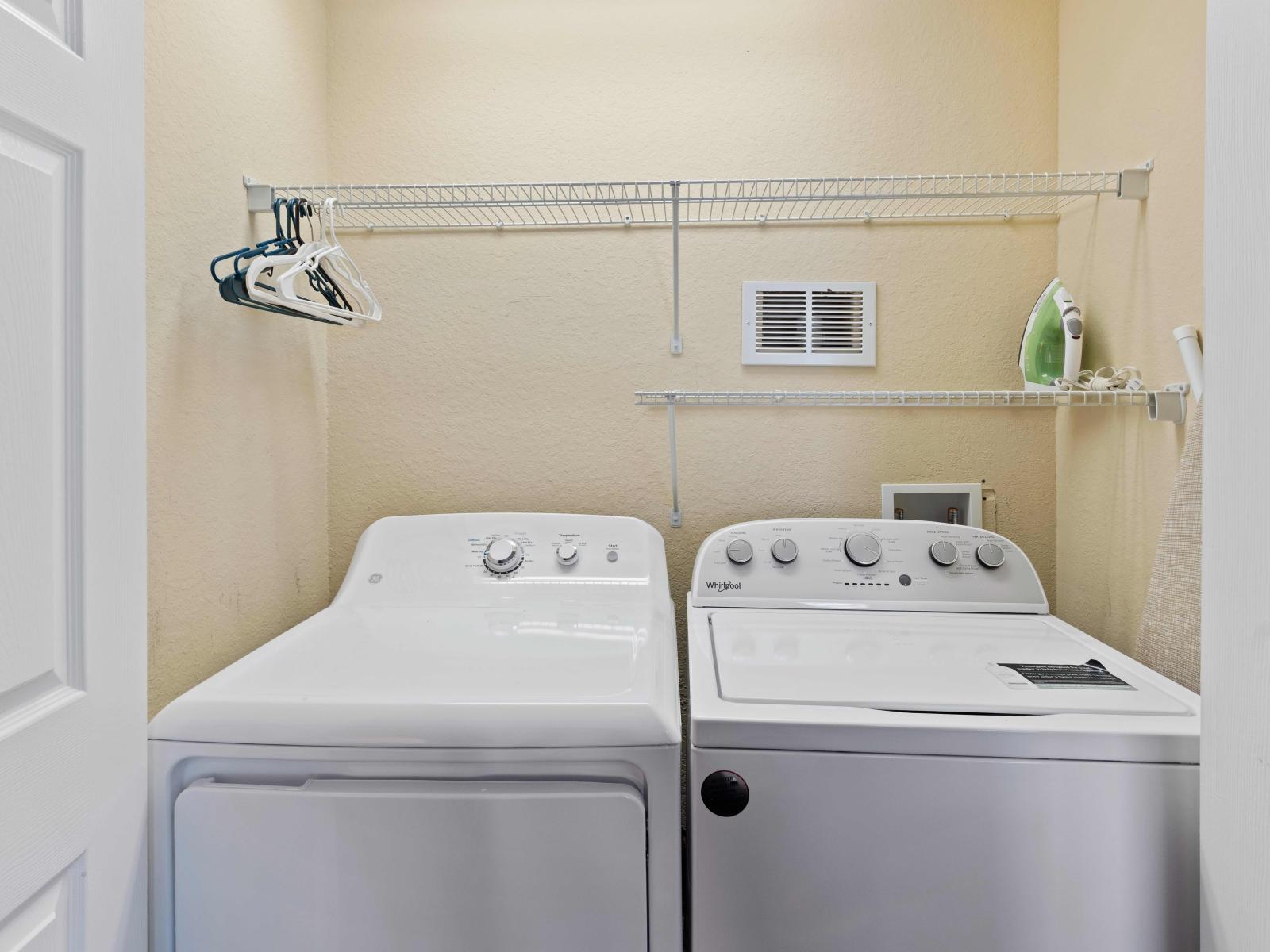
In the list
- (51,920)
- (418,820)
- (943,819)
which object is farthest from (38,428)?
(943,819)

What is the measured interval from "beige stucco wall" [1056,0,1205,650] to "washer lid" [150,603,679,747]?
0.98 metres

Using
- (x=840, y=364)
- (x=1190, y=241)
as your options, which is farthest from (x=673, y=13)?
(x=1190, y=241)

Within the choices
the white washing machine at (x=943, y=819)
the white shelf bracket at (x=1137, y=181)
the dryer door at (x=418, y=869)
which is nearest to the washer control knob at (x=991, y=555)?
the white washing machine at (x=943, y=819)

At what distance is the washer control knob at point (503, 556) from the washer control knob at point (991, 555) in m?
0.98

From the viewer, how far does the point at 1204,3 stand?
1127 mm

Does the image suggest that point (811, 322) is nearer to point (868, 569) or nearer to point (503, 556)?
point (868, 569)

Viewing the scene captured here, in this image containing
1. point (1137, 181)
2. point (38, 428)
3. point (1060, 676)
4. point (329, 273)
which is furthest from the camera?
point (329, 273)

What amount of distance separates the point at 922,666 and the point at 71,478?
1156 millimetres

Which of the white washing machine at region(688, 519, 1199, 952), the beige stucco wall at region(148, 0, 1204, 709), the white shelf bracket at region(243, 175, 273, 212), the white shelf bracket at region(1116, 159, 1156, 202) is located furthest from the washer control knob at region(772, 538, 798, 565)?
the white shelf bracket at region(243, 175, 273, 212)

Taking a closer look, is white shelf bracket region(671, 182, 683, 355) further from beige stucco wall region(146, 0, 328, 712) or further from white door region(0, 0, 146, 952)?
white door region(0, 0, 146, 952)

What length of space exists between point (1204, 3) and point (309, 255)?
1639mm

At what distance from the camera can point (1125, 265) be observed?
1.36 m

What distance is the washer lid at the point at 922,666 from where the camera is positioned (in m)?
0.91

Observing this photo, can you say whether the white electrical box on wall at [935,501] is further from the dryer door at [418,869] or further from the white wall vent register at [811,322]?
the dryer door at [418,869]
